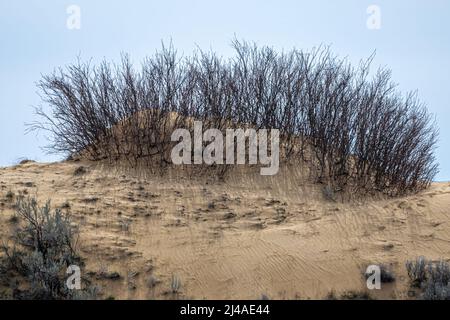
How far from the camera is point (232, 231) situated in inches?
424

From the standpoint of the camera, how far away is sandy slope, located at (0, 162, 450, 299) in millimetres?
9180

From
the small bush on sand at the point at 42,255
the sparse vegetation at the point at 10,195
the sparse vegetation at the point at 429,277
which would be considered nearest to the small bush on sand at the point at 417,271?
the sparse vegetation at the point at 429,277

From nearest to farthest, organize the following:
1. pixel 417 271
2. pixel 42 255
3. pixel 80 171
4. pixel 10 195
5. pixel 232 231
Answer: pixel 42 255 < pixel 417 271 < pixel 232 231 < pixel 10 195 < pixel 80 171

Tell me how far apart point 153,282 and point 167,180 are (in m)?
4.26

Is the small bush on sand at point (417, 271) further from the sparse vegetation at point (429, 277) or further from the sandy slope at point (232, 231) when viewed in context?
the sandy slope at point (232, 231)

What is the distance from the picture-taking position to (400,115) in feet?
47.1

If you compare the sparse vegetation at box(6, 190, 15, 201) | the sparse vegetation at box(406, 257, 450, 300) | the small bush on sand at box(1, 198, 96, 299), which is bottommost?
the sparse vegetation at box(406, 257, 450, 300)

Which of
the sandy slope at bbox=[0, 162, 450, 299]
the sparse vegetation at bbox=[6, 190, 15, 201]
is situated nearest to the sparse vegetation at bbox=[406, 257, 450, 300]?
the sandy slope at bbox=[0, 162, 450, 299]

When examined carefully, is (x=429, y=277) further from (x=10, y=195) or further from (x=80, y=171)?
(x=80, y=171)

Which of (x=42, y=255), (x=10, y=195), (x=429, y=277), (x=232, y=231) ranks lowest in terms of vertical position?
(x=429, y=277)

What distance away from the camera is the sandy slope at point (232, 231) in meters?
9.18

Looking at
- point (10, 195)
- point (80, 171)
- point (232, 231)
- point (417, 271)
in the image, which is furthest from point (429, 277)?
point (80, 171)

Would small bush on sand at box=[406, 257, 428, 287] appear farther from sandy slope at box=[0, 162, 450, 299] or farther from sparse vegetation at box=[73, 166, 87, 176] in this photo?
sparse vegetation at box=[73, 166, 87, 176]
